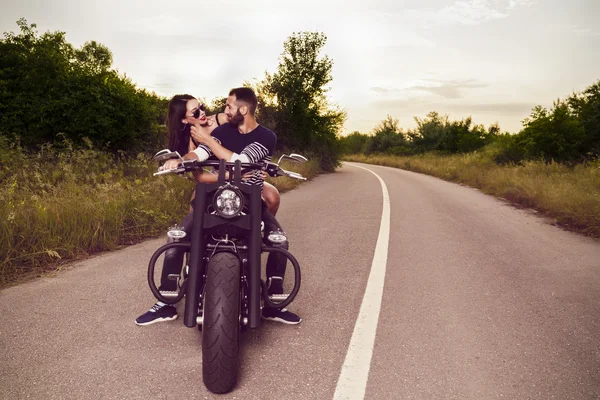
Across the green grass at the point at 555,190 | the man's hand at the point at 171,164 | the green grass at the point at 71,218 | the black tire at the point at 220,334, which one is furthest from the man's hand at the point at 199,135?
the green grass at the point at 555,190

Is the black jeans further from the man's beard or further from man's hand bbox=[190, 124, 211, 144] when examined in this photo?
the man's beard

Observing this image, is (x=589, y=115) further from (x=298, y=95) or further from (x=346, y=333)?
(x=346, y=333)

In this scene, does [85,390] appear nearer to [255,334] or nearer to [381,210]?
[255,334]

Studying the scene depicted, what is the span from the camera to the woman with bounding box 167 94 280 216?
371 cm

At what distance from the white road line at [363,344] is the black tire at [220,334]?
663mm

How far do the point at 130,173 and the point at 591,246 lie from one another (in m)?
10.2

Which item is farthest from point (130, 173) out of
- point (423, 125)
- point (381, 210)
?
point (423, 125)

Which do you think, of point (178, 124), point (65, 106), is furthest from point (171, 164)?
point (65, 106)

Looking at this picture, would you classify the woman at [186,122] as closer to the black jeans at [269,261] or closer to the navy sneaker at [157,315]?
the black jeans at [269,261]

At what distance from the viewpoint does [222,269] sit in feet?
8.47

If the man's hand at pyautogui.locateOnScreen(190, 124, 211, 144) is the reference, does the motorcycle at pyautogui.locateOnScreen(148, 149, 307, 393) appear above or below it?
below

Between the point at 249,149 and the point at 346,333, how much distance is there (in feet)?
5.48

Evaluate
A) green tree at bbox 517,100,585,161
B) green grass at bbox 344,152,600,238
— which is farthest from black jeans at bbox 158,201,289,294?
green tree at bbox 517,100,585,161

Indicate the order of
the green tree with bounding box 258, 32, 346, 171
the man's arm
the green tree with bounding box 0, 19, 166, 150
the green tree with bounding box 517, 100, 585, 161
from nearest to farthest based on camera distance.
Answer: the man's arm < the green tree with bounding box 0, 19, 166, 150 < the green tree with bounding box 517, 100, 585, 161 < the green tree with bounding box 258, 32, 346, 171
